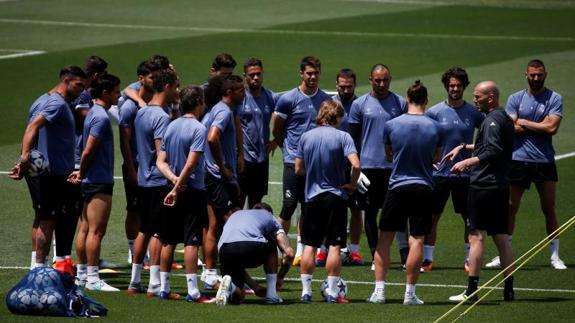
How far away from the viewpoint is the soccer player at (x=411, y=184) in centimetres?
1569

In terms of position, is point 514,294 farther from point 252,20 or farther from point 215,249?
point 252,20

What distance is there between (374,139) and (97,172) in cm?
383

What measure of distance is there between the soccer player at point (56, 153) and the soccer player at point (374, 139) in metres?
3.87

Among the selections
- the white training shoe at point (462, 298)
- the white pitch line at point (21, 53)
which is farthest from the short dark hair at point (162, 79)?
the white pitch line at point (21, 53)

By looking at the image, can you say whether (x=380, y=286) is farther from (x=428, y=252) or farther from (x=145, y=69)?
(x=145, y=69)

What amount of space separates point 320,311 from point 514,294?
2.63 meters

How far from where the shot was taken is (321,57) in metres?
36.8

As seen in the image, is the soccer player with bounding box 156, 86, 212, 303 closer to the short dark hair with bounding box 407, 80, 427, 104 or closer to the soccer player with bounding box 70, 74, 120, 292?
the soccer player with bounding box 70, 74, 120, 292

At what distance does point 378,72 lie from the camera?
17875 mm

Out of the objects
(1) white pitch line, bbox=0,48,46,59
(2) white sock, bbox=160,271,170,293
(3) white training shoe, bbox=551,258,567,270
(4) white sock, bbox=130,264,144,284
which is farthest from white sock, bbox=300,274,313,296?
(1) white pitch line, bbox=0,48,46,59

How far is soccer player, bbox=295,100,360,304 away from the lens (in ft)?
51.6

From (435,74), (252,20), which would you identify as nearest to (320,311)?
(435,74)

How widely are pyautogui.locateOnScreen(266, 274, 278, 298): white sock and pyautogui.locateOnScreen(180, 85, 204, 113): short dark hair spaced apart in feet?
6.92

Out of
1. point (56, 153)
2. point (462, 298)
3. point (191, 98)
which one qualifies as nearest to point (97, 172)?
point (56, 153)
